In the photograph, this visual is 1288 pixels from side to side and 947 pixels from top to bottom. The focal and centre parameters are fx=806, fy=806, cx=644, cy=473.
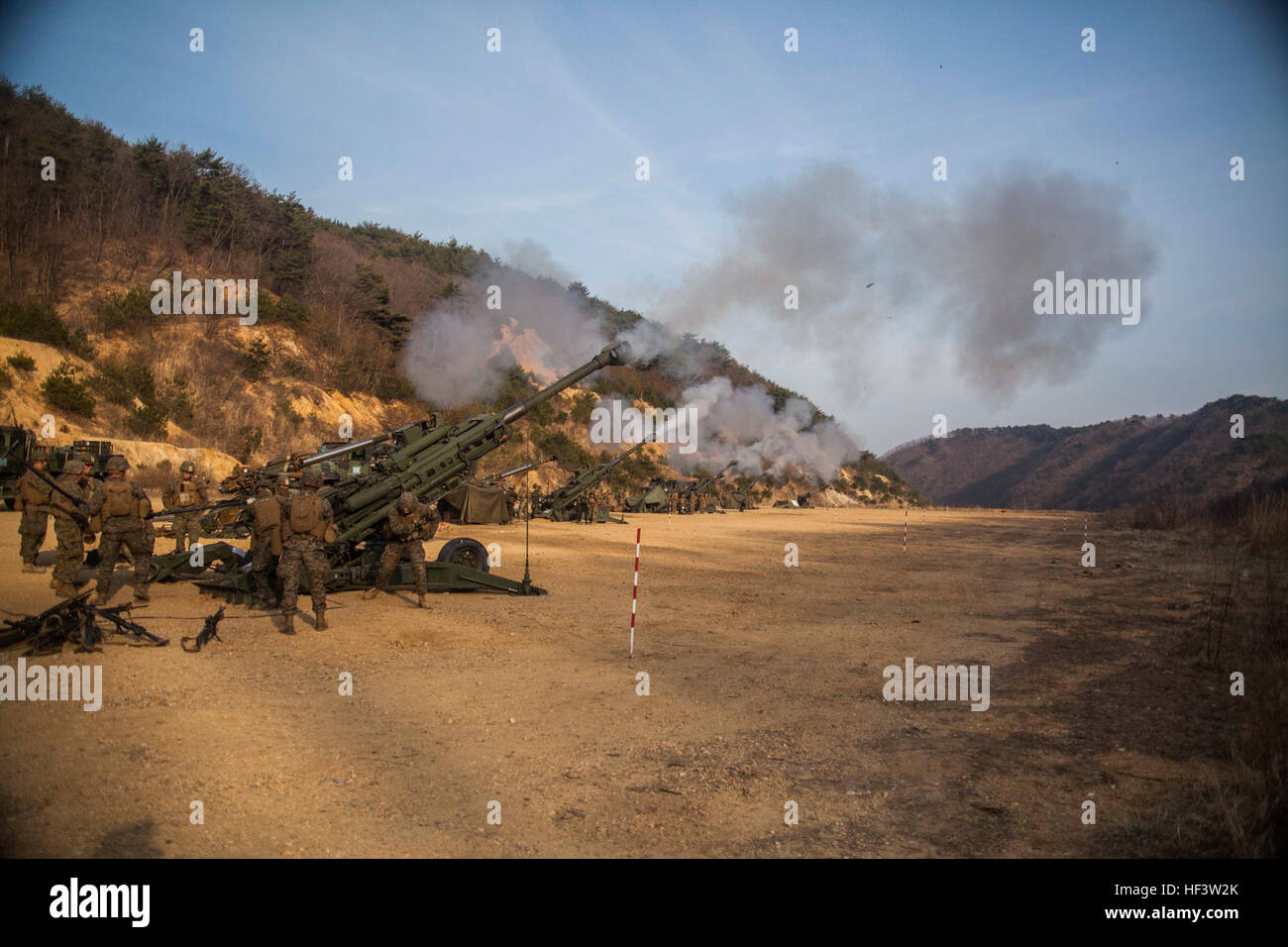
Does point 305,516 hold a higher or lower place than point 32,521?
higher

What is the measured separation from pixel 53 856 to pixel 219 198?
47.1m

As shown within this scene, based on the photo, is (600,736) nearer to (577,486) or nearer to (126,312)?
(577,486)

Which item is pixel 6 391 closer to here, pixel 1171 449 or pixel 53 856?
pixel 53 856

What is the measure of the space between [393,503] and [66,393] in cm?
2224

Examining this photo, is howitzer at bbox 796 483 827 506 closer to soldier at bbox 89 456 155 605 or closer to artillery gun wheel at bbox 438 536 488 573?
artillery gun wheel at bbox 438 536 488 573

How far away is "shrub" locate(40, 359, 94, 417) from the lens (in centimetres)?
2714

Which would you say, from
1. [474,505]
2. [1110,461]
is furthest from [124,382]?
[1110,461]

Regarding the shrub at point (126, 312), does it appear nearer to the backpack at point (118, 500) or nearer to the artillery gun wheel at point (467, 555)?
the backpack at point (118, 500)

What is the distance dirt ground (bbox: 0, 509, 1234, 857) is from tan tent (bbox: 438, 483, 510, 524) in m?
14.4

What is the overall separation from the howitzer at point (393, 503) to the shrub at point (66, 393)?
65.1 ft

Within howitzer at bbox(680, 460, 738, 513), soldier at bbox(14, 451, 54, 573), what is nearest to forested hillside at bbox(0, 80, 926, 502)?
howitzer at bbox(680, 460, 738, 513)

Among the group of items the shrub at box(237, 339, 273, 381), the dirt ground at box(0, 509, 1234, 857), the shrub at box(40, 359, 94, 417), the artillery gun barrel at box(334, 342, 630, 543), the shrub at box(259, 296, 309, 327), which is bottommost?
the dirt ground at box(0, 509, 1234, 857)

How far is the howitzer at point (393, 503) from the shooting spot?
11992mm

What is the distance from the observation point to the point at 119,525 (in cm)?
1075
